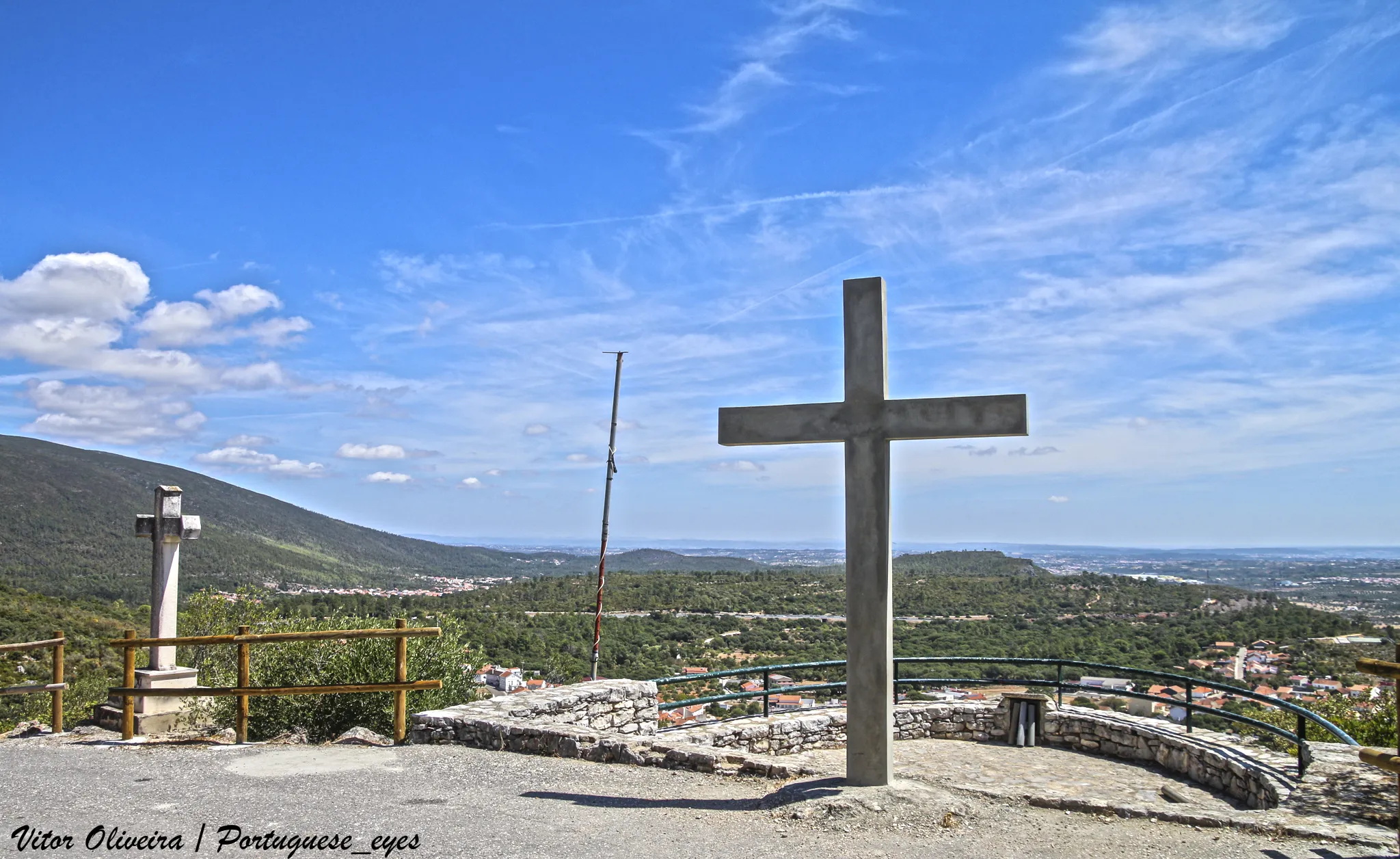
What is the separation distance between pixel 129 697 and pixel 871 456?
7313mm

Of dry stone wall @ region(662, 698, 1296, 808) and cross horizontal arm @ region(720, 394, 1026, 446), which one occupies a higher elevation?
cross horizontal arm @ region(720, 394, 1026, 446)

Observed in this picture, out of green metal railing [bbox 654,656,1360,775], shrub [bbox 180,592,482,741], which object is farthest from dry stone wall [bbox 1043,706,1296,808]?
shrub [bbox 180,592,482,741]

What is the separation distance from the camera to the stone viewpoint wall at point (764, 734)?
24.6 feet

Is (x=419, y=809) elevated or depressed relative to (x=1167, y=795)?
elevated

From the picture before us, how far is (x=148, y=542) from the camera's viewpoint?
35.4 meters

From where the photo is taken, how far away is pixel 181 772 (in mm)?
6988

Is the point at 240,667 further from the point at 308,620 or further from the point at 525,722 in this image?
the point at 308,620

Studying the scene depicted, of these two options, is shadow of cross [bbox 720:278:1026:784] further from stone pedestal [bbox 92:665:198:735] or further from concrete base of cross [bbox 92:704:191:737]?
concrete base of cross [bbox 92:704:191:737]

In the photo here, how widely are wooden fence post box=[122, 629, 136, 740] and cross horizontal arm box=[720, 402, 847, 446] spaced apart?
6.01 meters

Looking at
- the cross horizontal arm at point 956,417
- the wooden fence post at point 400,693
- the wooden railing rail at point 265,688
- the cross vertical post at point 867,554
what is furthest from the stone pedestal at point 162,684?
the cross horizontal arm at point 956,417

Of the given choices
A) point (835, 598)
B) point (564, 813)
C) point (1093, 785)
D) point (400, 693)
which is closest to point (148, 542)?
point (835, 598)

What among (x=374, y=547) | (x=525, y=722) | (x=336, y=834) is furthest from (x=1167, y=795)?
(x=374, y=547)

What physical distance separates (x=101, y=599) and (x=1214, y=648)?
4231 cm

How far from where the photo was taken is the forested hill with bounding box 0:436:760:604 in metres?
49.6
